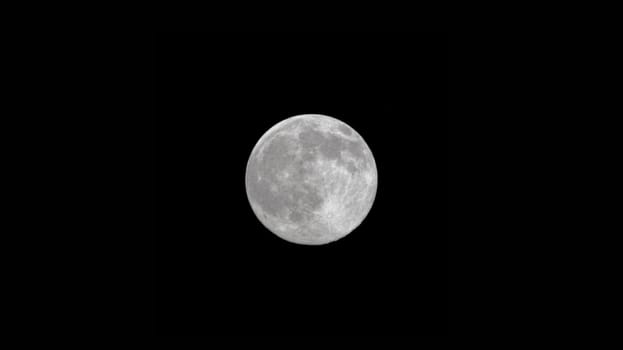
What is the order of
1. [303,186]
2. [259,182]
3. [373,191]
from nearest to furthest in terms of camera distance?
[303,186]
[259,182]
[373,191]

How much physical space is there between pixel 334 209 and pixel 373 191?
912mm

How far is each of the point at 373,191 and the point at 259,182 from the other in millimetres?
1799

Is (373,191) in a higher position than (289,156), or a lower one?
lower

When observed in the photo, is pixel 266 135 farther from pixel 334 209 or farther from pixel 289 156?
pixel 334 209

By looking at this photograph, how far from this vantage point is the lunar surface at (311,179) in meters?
5.38

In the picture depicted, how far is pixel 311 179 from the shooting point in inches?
210

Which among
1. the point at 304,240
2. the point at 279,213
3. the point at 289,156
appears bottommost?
the point at 304,240

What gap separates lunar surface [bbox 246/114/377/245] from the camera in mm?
5375

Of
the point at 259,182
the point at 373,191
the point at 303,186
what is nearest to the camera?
the point at 303,186

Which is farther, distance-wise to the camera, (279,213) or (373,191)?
(373,191)

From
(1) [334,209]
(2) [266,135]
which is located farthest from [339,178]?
(2) [266,135]

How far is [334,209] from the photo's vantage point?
5496mm

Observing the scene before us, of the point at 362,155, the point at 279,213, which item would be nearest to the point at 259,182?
the point at 279,213

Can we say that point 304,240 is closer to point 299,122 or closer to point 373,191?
point 373,191
